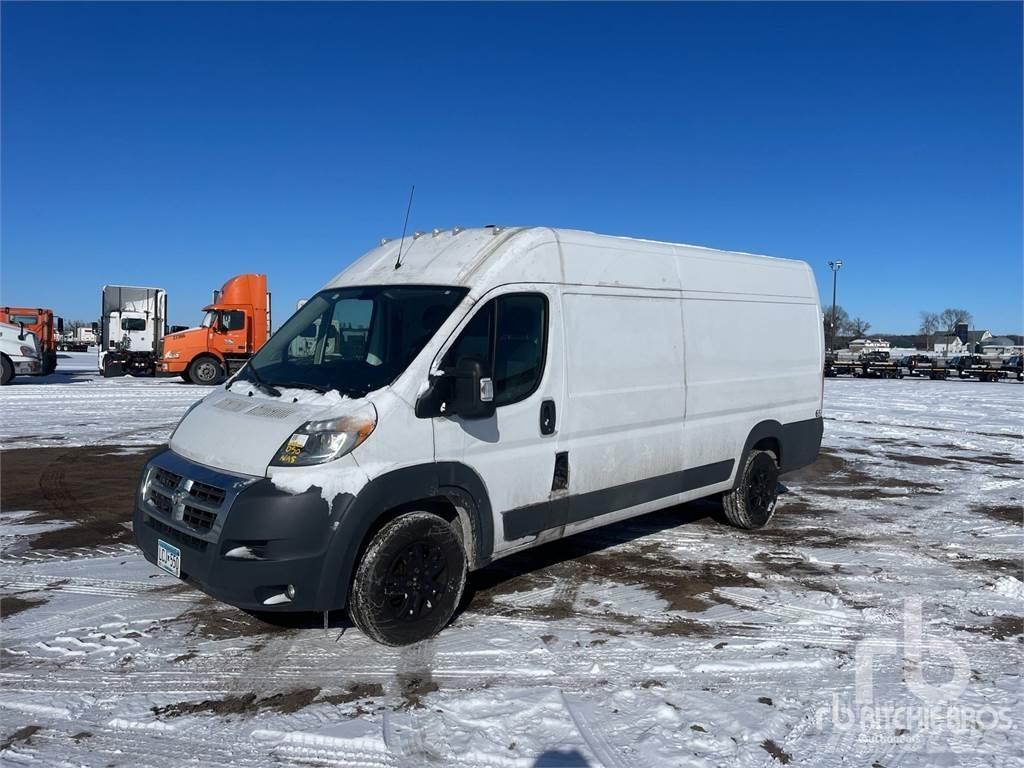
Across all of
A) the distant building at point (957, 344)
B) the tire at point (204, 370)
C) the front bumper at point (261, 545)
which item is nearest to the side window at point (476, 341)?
the front bumper at point (261, 545)

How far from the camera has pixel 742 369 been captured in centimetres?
664

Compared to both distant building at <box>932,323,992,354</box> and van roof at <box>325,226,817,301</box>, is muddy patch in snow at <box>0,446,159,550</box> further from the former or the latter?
distant building at <box>932,323,992,354</box>

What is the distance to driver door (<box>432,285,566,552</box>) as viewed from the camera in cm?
442

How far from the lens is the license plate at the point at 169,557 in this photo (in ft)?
13.3

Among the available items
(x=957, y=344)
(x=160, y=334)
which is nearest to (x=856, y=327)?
(x=957, y=344)

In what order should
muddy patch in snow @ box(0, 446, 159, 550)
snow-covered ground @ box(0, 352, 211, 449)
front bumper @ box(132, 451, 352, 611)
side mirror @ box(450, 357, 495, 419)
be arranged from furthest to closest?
snow-covered ground @ box(0, 352, 211, 449) → muddy patch in snow @ box(0, 446, 159, 550) → side mirror @ box(450, 357, 495, 419) → front bumper @ box(132, 451, 352, 611)

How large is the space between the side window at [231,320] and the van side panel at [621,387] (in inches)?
823

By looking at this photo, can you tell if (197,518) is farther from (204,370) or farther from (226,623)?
(204,370)

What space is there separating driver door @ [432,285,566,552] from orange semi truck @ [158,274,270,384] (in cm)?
2094

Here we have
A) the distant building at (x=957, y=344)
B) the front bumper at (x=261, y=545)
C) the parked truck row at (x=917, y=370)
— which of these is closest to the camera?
the front bumper at (x=261, y=545)

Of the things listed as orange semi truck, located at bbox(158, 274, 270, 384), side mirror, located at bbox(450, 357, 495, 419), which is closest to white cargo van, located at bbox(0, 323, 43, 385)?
orange semi truck, located at bbox(158, 274, 270, 384)

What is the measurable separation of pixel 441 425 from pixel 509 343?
0.76 m

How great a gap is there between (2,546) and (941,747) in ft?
21.8

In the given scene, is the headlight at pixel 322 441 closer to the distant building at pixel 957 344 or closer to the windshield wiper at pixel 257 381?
the windshield wiper at pixel 257 381
